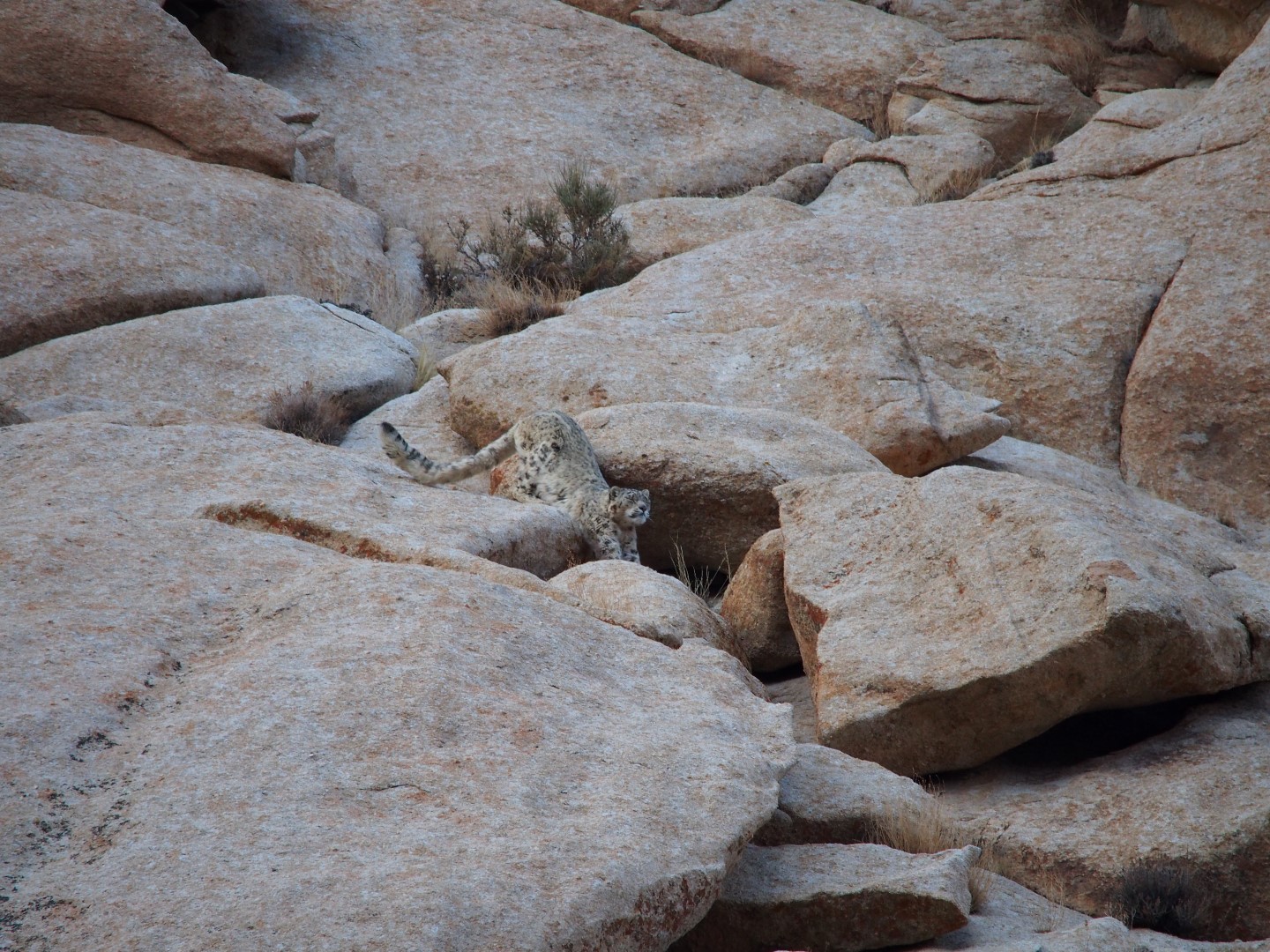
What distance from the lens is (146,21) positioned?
13.7 m

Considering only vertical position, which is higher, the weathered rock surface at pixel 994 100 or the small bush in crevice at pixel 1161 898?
the weathered rock surface at pixel 994 100

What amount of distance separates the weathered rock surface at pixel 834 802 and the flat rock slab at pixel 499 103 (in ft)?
41.5

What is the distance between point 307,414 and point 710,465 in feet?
12.0

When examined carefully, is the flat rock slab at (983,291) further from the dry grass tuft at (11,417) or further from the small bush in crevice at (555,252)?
the dry grass tuft at (11,417)

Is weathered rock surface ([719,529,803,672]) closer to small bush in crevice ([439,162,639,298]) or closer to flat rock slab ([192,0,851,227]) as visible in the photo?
small bush in crevice ([439,162,639,298])

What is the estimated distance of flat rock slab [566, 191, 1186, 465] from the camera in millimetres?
10359

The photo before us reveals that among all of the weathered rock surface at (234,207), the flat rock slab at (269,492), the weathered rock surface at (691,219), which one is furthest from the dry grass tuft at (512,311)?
the flat rock slab at (269,492)

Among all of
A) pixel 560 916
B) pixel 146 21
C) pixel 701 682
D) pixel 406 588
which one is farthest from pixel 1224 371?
pixel 146 21

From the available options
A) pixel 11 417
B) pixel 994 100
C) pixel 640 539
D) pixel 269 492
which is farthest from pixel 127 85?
pixel 994 100

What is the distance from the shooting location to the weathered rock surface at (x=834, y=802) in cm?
455

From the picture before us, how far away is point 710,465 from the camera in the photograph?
26.2ft

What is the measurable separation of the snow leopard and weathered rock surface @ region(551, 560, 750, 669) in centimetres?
115

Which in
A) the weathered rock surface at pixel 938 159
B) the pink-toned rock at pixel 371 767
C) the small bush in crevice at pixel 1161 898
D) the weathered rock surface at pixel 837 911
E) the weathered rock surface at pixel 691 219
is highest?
the pink-toned rock at pixel 371 767

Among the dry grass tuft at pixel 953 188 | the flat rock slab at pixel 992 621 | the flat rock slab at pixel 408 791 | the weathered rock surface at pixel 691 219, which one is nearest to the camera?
the flat rock slab at pixel 408 791
